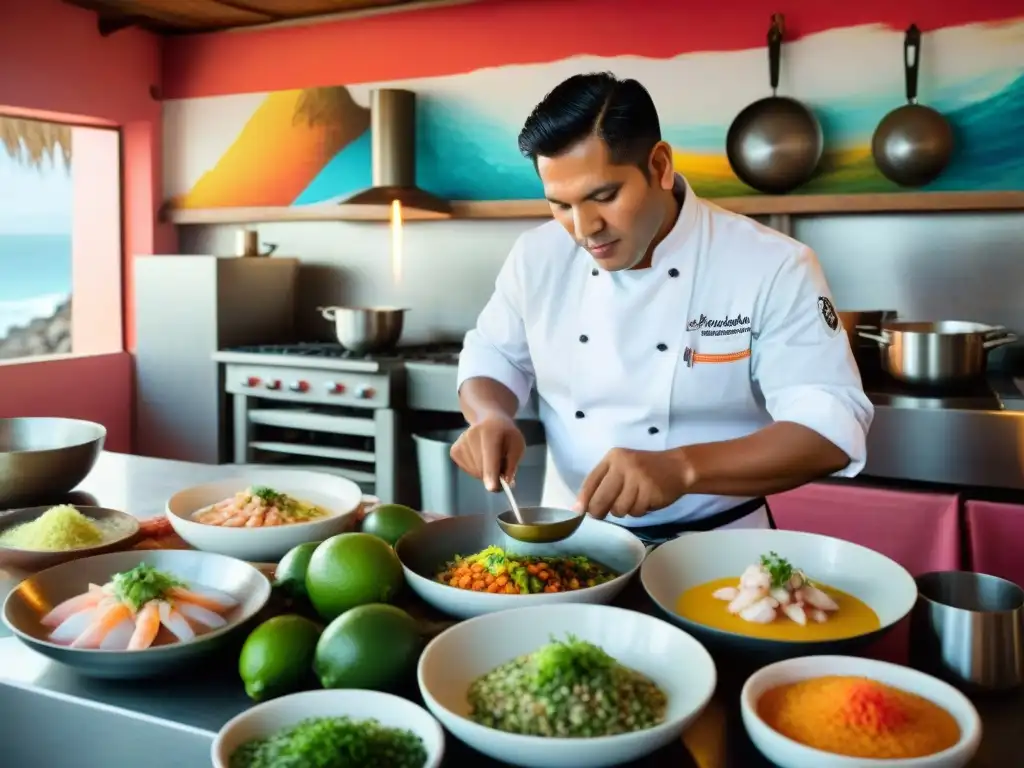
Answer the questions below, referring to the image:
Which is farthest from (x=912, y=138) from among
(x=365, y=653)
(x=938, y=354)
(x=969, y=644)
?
(x=365, y=653)

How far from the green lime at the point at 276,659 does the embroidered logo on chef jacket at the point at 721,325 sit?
1121mm

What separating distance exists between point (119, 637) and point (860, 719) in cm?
87

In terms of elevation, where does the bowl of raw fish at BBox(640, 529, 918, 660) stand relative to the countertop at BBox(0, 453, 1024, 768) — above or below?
above

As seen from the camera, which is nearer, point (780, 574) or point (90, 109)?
point (780, 574)

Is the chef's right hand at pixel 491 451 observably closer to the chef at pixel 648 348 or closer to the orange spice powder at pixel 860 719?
the chef at pixel 648 348

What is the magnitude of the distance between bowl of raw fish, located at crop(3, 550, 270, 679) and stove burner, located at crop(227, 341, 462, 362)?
2520mm

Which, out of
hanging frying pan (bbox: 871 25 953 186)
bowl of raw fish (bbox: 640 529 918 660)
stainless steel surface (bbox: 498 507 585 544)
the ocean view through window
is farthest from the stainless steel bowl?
the ocean view through window

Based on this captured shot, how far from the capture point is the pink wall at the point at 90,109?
4.42 meters

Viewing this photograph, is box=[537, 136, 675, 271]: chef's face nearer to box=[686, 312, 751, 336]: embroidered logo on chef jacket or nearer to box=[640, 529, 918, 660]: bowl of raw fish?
box=[686, 312, 751, 336]: embroidered logo on chef jacket

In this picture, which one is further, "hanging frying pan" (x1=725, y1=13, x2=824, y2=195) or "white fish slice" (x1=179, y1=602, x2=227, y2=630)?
"hanging frying pan" (x1=725, y1=13, x2=824, y2=195)

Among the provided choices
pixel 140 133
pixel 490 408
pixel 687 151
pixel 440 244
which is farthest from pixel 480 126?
pixel 490 408

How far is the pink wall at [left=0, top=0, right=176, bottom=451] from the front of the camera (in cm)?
442

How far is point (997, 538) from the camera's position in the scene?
283 cm

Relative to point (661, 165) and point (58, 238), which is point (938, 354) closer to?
point (661, 165)
